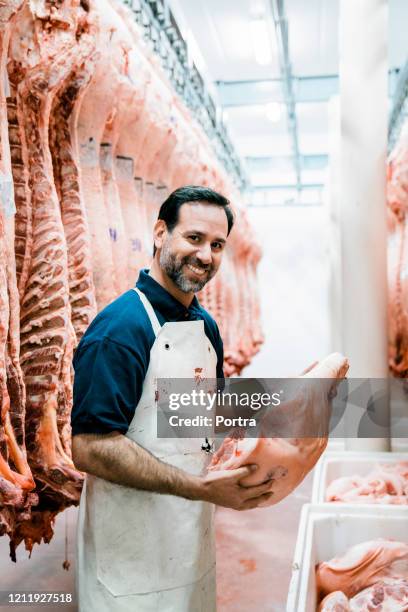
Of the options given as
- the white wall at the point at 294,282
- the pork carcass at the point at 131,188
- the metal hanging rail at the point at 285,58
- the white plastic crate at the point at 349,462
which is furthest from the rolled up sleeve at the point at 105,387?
the white wall at the point at 294,282

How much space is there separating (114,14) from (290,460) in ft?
5.72

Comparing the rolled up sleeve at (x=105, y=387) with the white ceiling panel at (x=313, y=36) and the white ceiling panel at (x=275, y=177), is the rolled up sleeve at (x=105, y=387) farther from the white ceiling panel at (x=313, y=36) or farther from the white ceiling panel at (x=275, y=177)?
the white ceiling panel at (x=275, y=177)

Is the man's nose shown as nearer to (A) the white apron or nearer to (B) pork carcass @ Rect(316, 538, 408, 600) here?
(A) the white apron

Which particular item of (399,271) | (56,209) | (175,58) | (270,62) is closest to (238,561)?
(399,271)

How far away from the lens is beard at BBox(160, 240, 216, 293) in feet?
5.26

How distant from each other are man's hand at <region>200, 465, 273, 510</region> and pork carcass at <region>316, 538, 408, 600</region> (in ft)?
3.32

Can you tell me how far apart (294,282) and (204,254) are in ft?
21.4

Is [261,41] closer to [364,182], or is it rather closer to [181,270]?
[364,182]

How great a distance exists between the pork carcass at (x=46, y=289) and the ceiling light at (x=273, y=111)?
3280 mm

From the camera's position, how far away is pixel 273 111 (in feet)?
17.3

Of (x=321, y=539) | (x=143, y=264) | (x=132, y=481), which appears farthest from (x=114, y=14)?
(x=321, y=539)

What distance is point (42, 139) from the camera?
2.01 meters

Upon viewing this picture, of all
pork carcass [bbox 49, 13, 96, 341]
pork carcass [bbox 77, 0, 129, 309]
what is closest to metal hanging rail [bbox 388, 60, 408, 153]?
pork carcass [bbox 77, 0, 129, 309]

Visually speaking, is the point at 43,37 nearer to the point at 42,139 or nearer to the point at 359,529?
the point at 42,139
